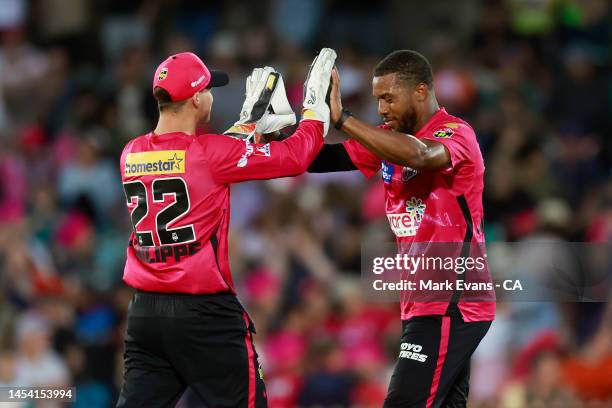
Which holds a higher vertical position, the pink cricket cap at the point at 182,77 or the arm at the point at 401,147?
the pink cricket cap at the point at 182,77

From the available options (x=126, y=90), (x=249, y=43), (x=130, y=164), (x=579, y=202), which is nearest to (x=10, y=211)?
(x=126, y=90)

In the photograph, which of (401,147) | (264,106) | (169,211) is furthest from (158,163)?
(401,147)

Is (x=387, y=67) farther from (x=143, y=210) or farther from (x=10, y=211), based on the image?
(x=10, y=211)

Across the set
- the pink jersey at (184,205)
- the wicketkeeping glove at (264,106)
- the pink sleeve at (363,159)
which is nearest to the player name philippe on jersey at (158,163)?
the pink jersey at (184,205)

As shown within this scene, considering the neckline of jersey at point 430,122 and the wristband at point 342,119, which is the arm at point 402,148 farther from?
the neckline of jersey at point 430,122

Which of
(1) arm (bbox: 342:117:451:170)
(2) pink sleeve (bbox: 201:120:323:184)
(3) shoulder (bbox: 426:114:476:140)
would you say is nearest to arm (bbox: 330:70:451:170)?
(1) arm (bbox: 342:117:451:170)

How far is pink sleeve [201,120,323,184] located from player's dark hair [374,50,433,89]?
0.52m

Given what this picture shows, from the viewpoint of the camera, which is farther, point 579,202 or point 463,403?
point 579,202

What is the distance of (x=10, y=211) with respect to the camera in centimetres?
1182

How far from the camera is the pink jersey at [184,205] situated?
5543mm

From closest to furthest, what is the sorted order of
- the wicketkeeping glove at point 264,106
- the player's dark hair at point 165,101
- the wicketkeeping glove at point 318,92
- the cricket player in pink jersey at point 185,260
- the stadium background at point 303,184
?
the cricket player in pink jersey at point 185,260 < the player's dark hair at point 165,101 < the wicketkeeping glove at point 318,92 < the wicketkeeping glove at point 264,106 < the stadium background at point 303,184

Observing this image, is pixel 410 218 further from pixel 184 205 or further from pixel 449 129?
Answer: pixel 184 205

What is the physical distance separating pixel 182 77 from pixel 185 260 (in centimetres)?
87

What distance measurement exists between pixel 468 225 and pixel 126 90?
7.58 metres
